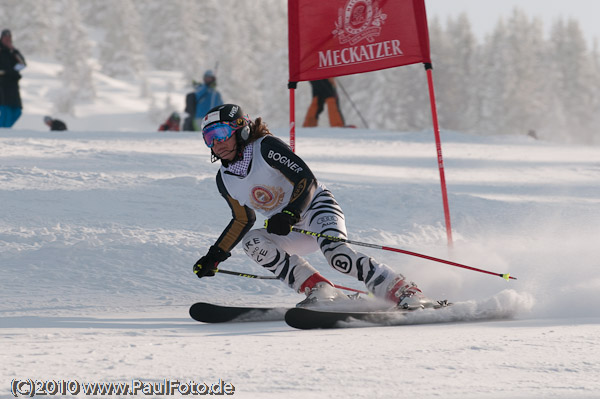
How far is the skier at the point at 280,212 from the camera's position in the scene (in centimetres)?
434

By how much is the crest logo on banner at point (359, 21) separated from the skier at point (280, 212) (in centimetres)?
211

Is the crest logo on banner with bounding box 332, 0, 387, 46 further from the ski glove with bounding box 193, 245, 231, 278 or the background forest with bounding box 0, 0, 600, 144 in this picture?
the background forest with bounding box 0, 0, 600, 144

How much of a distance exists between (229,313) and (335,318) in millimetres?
726

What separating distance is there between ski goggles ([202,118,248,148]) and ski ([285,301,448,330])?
1160mm

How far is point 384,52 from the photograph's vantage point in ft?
21.1

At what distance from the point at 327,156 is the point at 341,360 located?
8.57 m

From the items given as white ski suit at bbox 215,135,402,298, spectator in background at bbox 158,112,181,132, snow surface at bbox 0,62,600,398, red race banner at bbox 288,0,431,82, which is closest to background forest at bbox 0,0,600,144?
spectator in background at bbox 158,112,181,132

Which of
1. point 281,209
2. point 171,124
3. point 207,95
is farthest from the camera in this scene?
point 171,124

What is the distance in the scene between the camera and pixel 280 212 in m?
4.32

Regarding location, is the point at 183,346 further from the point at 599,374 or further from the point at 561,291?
the point at 561,291

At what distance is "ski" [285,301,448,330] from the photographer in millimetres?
3861

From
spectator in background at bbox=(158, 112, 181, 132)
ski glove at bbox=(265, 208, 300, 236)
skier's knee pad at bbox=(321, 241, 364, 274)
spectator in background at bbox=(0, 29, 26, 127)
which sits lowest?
skier's knee pad at bbox=(321, 241, 364, 274)

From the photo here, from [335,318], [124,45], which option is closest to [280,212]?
[335,318]

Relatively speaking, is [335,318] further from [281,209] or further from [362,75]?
[362,75]
